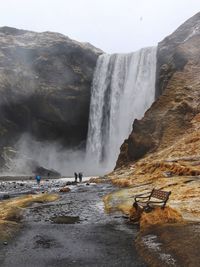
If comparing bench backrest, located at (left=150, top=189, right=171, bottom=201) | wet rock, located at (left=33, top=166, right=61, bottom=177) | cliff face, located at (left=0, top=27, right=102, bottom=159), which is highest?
cliff face, located at (left=0, top=27, right=102, bottom=159)

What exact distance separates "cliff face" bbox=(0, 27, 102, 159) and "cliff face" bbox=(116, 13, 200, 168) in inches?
1077

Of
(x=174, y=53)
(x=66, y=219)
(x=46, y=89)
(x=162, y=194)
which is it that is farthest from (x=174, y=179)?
(x=46, y=89)

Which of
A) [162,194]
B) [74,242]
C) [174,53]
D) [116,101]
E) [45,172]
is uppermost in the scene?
[174,53]

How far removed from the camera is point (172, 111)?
59906mm

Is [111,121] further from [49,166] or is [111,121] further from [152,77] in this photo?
[49,166]

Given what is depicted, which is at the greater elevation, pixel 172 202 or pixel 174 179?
pixel 172 202

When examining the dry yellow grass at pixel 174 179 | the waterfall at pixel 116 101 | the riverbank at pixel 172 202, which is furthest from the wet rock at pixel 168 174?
the waterfall at pixel 116 101

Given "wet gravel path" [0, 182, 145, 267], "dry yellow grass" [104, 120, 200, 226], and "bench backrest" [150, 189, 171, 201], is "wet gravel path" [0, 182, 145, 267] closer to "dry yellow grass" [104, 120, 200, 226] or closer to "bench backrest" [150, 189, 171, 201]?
"bench backrest" [150, 189, 171, 201]

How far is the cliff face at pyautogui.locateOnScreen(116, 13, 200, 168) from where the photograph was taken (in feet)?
189

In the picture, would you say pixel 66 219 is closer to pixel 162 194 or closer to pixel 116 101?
pixel 162 194

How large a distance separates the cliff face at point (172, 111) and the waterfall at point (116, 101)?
11.3 meters

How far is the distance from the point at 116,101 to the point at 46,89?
705 inches

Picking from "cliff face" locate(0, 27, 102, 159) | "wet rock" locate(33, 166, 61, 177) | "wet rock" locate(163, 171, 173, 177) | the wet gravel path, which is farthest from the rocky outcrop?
the wet gravel path

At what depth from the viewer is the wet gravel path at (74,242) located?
1422 centimetres
